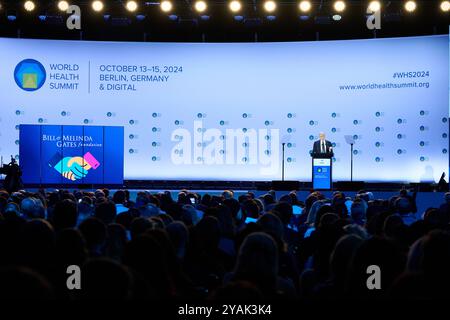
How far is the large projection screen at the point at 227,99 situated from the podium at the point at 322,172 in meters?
2.95

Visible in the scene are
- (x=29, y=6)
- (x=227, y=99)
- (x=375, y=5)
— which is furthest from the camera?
(x=227, y=99)

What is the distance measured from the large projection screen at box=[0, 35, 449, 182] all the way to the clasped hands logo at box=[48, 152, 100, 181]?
1.73 m

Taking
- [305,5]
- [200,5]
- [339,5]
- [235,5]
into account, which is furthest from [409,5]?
[200,5]

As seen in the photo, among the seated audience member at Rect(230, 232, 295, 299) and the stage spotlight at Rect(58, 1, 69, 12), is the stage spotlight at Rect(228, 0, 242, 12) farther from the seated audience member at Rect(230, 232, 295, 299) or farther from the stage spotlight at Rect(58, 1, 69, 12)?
the seated audience member at Rect(230, 232, 295, 299)

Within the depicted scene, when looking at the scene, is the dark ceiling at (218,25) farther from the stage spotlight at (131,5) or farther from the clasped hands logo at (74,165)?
the clasped hands logo at (74,165)

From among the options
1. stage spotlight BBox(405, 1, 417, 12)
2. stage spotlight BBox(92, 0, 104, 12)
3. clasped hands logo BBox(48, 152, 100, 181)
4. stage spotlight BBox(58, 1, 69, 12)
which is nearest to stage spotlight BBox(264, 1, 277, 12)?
stage spotlight BBox(405, 1, 417, 12)

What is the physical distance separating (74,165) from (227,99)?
4.94 meters

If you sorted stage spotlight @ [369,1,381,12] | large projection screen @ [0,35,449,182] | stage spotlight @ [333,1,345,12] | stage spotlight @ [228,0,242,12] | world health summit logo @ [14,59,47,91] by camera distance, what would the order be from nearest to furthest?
stage spotlight @ [369,1,381,12], stage spotlight @ [333,1,345,12], stage spotlight @ [228,0,242,12], large projection screen @ [0,35,449,182], world health summit logo @ [14,59,47,91]

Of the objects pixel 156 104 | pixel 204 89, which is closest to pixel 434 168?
pixel 204 89

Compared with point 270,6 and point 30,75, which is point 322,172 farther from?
point 30,75

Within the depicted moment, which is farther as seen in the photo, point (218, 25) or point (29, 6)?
point (218, 25)

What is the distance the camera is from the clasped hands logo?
57.4 feet

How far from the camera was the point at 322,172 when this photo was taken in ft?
52.0

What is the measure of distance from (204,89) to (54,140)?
15.5ft
